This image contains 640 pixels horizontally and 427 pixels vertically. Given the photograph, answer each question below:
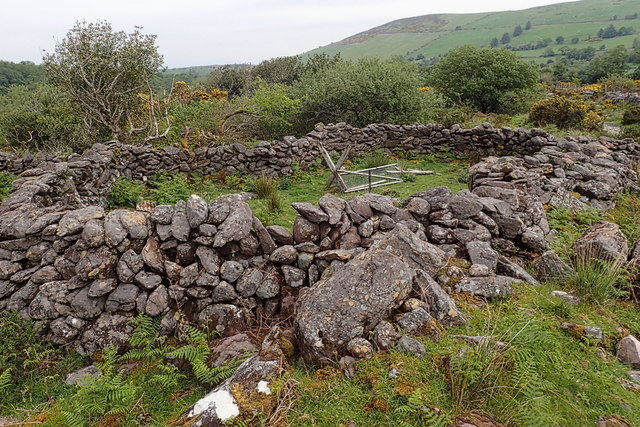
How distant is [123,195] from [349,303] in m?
8.97

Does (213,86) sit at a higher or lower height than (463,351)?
higher

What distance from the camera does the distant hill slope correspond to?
118062 millimetres

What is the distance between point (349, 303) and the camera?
364cm

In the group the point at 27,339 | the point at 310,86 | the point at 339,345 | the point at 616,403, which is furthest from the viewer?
the point at 310,86

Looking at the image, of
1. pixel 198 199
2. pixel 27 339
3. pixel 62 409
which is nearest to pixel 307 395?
pixel 62 409

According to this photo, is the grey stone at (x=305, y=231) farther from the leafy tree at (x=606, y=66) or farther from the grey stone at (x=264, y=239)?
the leafy tree at (x=606, y=66)

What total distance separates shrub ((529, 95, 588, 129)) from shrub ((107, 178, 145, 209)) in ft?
59.7

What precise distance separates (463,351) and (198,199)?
12.3 ft

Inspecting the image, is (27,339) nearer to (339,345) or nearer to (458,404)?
(339,345)

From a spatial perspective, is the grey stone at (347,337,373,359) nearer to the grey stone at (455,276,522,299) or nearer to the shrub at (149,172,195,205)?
the grey stone at (455,276,522,299)

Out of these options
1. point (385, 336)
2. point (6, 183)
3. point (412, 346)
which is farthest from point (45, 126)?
point (412, 346)

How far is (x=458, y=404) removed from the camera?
2777mm

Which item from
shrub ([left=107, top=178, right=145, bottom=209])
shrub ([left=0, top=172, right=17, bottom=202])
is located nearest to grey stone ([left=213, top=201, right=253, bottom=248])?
shrub ([left=107, top=178, right=145, bottom=209])

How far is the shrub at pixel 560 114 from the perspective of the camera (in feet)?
55.3
